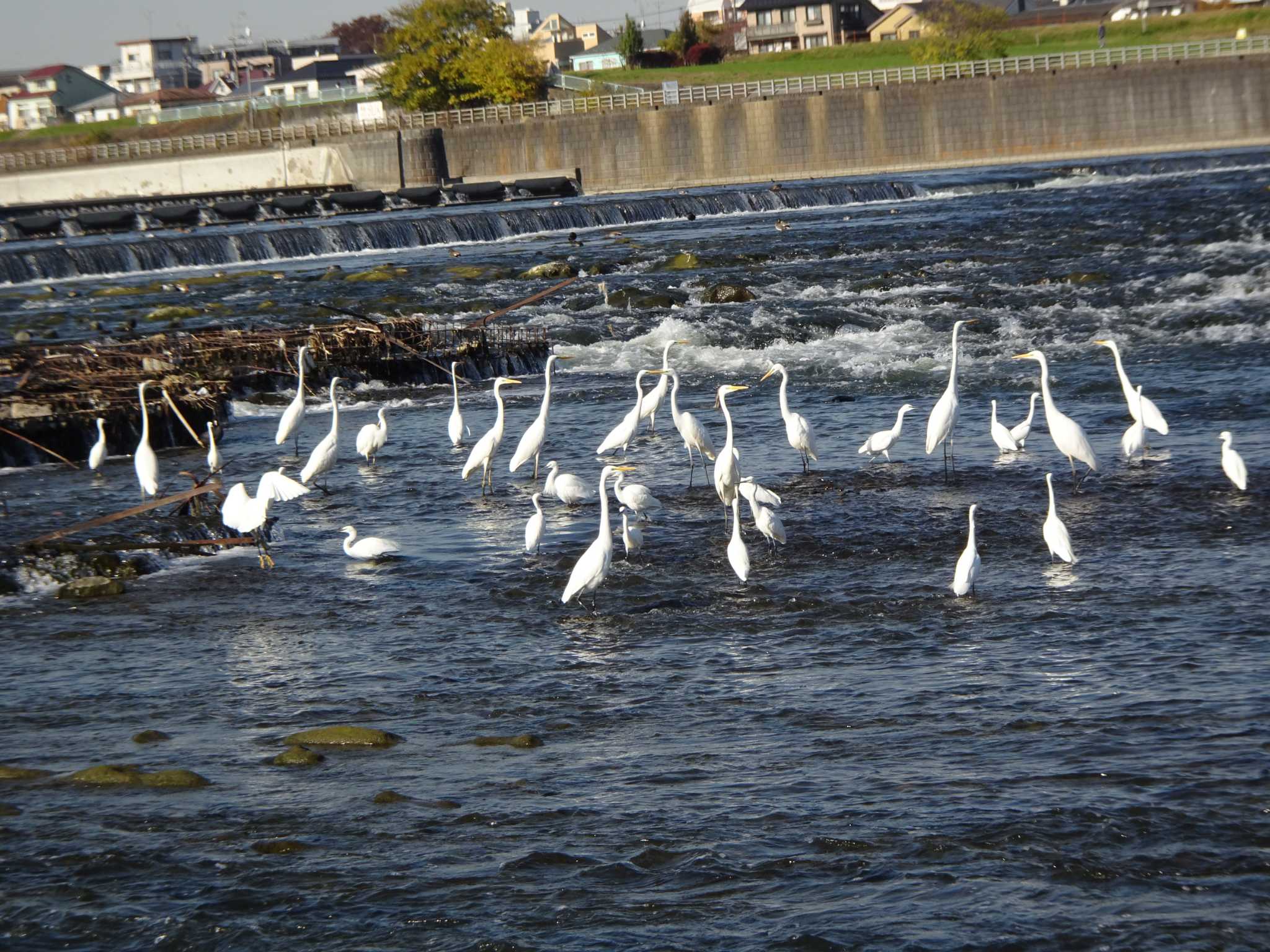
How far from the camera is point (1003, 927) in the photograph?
534cm

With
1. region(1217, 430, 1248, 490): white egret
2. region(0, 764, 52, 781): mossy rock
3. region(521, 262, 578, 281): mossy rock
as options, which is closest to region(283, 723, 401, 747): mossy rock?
region(0, 764, 52, 781): mossy rock

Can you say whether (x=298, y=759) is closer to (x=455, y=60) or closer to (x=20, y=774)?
(x=20, y=774)

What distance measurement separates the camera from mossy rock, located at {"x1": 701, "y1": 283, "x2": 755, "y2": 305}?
2598 cm

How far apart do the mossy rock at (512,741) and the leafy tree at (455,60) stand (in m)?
67.2

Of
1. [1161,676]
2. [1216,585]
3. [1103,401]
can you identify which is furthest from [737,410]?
[1161,676]

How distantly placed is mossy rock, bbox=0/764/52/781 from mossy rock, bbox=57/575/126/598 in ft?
10.9

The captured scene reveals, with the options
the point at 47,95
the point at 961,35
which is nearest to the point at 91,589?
the point at 961,35

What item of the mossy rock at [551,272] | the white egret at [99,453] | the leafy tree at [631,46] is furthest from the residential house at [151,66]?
the white egret at [99,453]

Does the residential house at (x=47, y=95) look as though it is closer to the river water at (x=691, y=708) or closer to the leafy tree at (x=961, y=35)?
the leafy tree at (x=961, y=35)

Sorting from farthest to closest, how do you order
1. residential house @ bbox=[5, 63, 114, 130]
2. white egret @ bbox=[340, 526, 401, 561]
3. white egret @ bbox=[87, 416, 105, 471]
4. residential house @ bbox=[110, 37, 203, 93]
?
residential house @ bbox=[110, 37, 203, 93] → residential house @ bbox=[5, 63, 114, 130] → white egret @ bbox=[87, 416, 105, 471] → white egret @ bbox=[340, 526, 401, 561]

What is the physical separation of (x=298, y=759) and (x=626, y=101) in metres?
60.0

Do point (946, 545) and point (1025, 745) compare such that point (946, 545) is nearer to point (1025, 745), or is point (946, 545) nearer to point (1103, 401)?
point (1025, 745)

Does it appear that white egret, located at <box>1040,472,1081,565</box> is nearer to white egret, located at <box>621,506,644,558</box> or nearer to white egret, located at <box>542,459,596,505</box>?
white egret, located at <box>621,506,644,558</box>

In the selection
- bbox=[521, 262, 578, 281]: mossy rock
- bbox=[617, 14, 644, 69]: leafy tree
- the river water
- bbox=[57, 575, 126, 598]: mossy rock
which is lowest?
the river water
